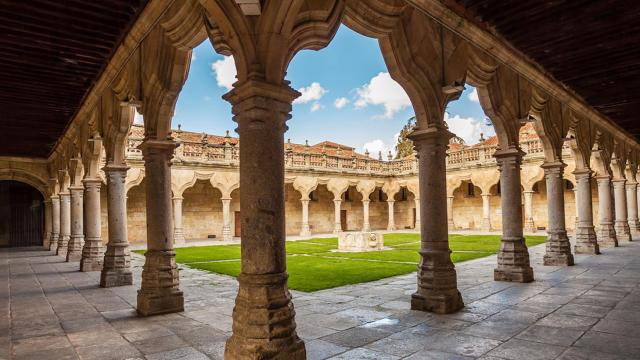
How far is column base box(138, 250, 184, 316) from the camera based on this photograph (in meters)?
5.54

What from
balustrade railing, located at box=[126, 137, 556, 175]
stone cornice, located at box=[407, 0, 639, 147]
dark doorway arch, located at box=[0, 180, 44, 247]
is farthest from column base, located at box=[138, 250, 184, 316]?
dark doorway arch, located at box=[0, 180, 44, 247]

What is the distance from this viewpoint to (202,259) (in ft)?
41.8

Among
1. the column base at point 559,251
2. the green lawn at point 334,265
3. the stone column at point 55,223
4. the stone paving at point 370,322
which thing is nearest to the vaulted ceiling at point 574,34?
the column base at point 559,251

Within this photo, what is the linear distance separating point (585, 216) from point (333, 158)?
1664 cm

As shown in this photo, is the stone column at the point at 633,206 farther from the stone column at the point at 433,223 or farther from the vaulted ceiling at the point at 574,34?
the stone column at the point at 433,223

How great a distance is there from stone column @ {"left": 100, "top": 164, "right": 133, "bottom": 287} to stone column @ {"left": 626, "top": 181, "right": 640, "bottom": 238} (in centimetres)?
1921

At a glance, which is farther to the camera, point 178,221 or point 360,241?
point 178,221

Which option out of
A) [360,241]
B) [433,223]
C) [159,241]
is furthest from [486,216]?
[159,241]

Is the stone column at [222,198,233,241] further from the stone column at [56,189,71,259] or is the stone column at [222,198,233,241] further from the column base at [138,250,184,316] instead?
the column base at [138,250,184,316]

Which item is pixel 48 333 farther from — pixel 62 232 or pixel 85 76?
pixel 62 232

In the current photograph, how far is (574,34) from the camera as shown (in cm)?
570

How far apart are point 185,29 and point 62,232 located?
12.8m

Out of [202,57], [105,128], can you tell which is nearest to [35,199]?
[105,128]

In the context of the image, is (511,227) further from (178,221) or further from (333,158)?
(333,158)
